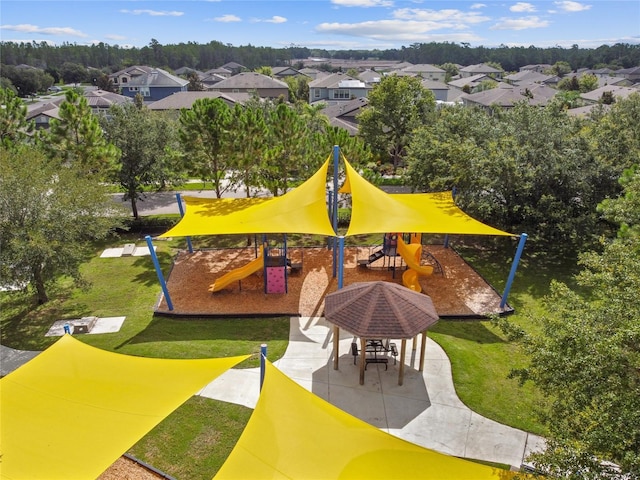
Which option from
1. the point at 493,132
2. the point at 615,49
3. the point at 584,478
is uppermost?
the point at 615,49

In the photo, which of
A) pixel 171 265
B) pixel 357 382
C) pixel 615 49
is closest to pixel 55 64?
pixel 171 265

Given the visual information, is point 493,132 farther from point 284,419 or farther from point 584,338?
point 284,419

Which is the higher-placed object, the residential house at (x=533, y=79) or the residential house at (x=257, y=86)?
the residential house at (x=533, y=79)

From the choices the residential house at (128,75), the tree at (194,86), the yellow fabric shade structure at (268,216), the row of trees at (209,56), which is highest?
the row of trees at (209,56)

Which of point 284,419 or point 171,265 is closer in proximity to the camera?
point 284,419

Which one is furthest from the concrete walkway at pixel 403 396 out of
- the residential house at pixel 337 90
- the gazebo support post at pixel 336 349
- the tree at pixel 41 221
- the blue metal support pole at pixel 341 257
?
the residential house at pixel 337 90

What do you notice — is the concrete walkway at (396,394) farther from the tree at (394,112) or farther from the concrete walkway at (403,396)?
the tree at (394,112)

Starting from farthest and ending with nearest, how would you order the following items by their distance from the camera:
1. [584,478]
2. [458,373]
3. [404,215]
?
[404,215] → [458,373] → [584,478]
